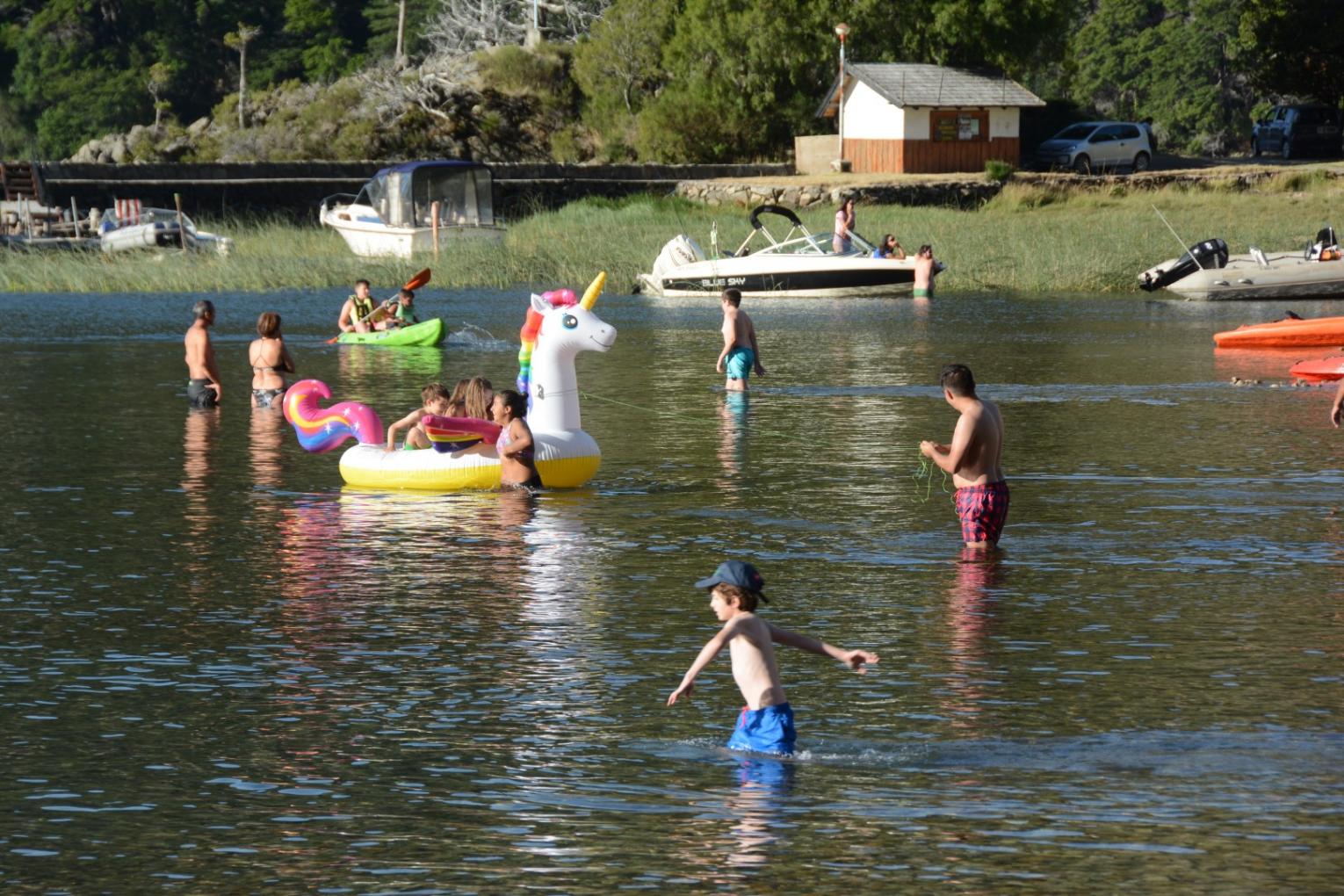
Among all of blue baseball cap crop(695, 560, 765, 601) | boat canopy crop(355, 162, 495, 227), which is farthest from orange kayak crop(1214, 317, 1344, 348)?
boat canopy crop(355, 162, 495, 227)

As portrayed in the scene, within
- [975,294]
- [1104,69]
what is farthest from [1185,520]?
[1104,69]

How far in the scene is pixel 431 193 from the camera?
5388cm

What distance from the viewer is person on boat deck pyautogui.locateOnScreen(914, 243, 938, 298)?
4219cm

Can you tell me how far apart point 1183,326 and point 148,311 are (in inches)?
775

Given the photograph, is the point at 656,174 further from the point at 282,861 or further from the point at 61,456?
the point at 282,861

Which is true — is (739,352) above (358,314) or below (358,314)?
below

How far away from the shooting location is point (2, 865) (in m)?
8.01

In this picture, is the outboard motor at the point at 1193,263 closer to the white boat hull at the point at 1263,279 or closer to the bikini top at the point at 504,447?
the white boat hull at the point at 1263,279

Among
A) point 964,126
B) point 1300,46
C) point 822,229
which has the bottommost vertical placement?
point 822,229

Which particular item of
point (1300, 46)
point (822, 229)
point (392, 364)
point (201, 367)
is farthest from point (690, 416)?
point (1300, 46)

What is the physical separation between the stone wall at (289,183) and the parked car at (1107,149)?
9.32 m

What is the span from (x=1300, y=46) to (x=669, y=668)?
63.7m

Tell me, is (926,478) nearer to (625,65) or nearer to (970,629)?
(970,629)

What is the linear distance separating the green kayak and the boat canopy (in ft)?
66.7
